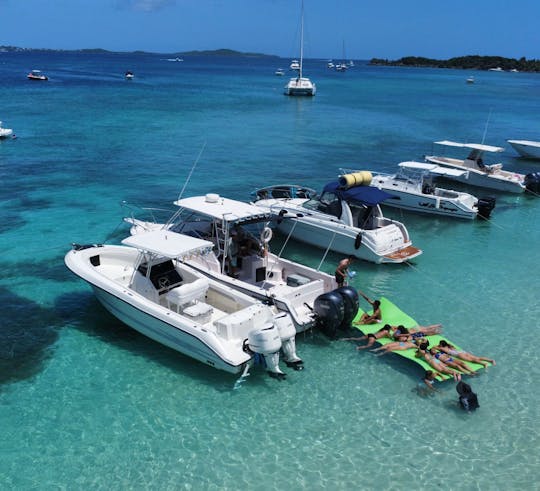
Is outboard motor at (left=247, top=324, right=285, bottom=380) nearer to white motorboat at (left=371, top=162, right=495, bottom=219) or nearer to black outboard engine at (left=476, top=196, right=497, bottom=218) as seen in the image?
white motorboat at (left=371, top=162, right=495, bottom=219)

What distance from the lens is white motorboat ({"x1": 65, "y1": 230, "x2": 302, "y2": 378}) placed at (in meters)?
11.0

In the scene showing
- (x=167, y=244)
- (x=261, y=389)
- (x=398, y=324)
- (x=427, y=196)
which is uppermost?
(x=167, y=244)

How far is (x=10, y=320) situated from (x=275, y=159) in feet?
80.3

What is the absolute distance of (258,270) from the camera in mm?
14727

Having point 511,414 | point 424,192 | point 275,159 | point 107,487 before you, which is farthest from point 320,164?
point 107,487

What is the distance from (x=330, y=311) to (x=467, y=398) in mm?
3623

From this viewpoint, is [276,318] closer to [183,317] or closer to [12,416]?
[183,317]

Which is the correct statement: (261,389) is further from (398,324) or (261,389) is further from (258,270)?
(258,270)

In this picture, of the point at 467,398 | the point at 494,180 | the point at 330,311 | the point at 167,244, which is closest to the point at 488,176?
the point at 494,180

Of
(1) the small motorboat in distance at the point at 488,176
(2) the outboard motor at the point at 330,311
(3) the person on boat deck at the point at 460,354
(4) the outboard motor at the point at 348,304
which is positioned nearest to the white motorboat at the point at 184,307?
(2) the outboard motor at the point at 330,311

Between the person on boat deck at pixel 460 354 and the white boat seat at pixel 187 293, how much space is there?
5822mm

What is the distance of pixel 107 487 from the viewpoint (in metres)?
8.56

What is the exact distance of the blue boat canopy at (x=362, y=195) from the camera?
1778 centimetres

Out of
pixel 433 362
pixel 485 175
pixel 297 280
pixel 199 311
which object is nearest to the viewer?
pixel 433 362
